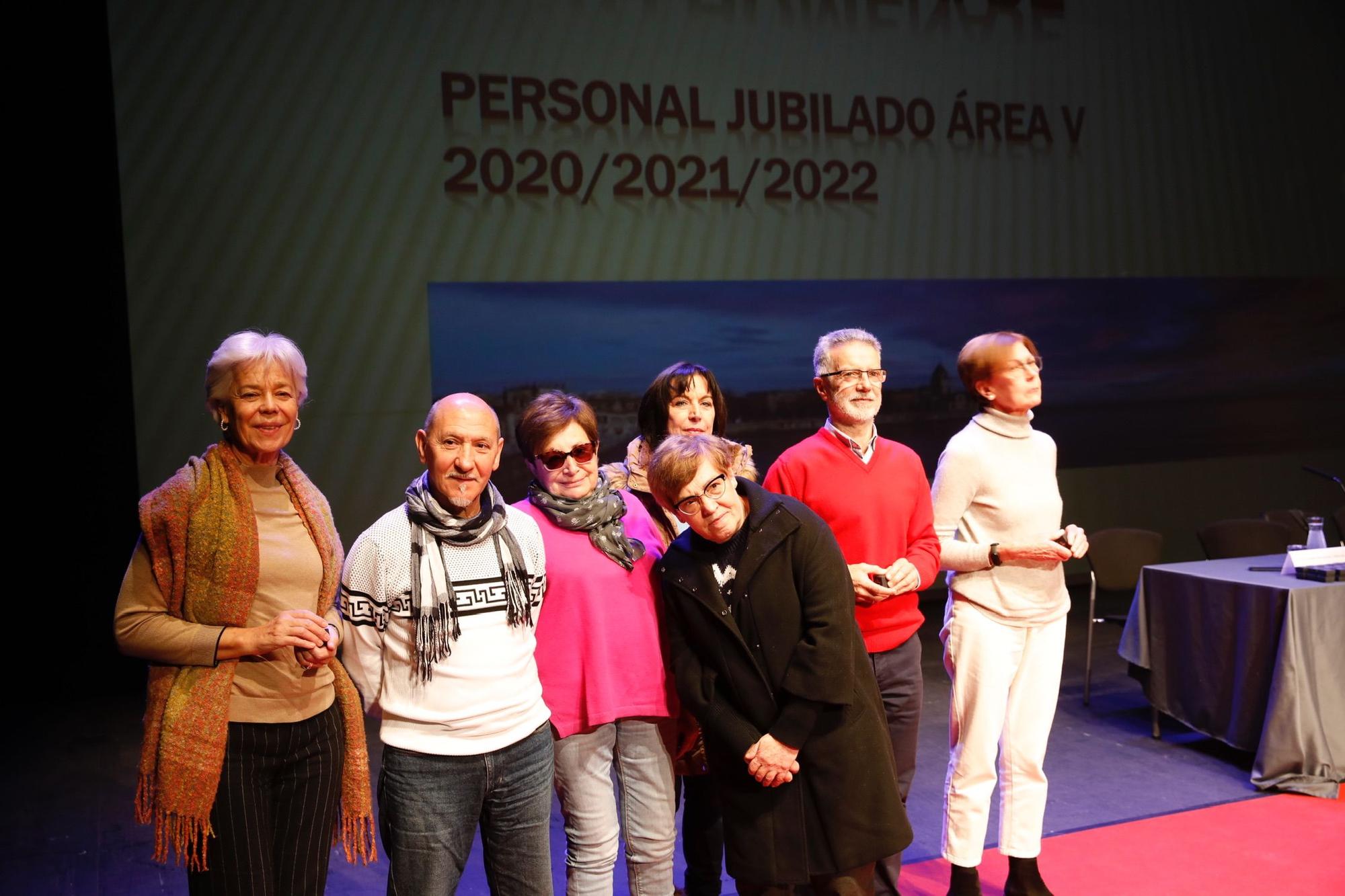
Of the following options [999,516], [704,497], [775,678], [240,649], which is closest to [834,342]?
[999,516]

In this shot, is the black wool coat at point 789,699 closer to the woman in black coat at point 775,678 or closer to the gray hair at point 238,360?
the woman in black coat at point 775,678

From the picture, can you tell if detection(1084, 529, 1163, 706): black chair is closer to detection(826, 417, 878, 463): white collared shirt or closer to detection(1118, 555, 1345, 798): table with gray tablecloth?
detection(1118, 555, 1345, 798): table with gray tablecloth

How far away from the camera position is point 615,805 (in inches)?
93.2

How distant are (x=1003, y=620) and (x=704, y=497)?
1191mm

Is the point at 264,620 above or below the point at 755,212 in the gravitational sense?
below

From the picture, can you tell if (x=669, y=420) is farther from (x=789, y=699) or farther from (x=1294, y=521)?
(x=1294, y=521)

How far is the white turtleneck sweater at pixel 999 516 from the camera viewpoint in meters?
3.00

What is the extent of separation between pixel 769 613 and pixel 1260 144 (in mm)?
7979

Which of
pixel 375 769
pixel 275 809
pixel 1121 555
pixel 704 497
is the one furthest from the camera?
pixel 1121 555

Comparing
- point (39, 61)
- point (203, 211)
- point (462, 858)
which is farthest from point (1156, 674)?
point (39, 61)

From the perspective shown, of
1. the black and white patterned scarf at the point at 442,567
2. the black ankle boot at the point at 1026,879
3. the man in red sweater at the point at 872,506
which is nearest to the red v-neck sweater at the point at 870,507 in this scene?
the man in red sweater at the point at 872,506

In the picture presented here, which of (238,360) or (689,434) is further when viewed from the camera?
(689,434)

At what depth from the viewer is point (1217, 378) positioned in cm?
848

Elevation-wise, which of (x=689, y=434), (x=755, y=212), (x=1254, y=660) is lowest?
(x=1254, y=660)
